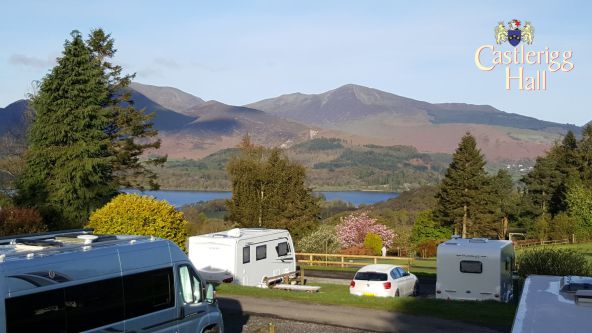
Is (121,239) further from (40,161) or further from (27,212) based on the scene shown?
(40,161)

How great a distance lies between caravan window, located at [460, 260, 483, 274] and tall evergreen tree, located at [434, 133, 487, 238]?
4811 centimetres

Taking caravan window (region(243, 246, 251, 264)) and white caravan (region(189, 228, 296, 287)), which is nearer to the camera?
white caravan (region(189, 228, 296, 287))

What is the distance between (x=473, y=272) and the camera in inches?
872

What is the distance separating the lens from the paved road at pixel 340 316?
53.3ft

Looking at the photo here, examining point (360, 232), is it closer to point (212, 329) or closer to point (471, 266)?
point (471, 266)

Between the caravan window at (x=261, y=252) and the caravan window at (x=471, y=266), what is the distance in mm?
7611

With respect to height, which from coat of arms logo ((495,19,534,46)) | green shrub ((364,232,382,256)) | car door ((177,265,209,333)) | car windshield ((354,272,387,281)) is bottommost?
green shrub ((364,232,382,256))

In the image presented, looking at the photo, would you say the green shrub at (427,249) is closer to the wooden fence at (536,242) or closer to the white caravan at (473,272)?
the wooden fence at (536,242)

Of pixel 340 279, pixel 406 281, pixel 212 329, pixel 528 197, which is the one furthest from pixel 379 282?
pixel 528 197

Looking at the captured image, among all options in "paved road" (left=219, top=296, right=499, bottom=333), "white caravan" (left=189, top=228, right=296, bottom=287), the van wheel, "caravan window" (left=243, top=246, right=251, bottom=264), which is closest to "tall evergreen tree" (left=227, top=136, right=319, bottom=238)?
"white caravan" (left=189, top=228, right=296, bottom=287)

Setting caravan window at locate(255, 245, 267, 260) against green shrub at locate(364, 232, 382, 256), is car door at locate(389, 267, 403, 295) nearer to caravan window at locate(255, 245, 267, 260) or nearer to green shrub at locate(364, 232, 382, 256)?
caravan window at locate(255, 245, 267, 260)

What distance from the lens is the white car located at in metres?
22.6

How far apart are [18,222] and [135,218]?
4.54 meters

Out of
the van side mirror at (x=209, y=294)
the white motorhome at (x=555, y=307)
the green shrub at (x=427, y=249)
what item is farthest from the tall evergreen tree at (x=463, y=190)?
the white motorhome at (x=555, y=307)
